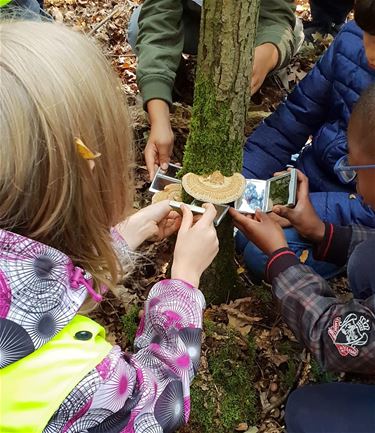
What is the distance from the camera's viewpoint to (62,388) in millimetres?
1343

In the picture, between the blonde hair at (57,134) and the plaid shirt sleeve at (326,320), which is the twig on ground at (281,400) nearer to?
the plaid shirt sleeve at (326,320)

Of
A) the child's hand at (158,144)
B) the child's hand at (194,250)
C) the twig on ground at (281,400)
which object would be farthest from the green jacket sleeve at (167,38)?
the twig on ground at (281,400)

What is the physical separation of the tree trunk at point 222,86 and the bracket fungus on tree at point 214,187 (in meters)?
0.05

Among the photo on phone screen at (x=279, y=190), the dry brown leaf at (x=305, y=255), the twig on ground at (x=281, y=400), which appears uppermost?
the photo on phone screen at (x=279, y=190)

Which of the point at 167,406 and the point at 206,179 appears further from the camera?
the point at 206,179

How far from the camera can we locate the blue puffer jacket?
9.70 feet

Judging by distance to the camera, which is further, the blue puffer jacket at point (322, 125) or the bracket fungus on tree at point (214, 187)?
the blue puffer jacket at point (322, 125)

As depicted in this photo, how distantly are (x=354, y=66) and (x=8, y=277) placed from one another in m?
2.27

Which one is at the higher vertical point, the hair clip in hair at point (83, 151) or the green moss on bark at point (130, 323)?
the hair clip in hair at point (83, 151)

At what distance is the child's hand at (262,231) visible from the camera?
2.42m

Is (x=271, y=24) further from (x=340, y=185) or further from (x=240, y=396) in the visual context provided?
(x=240, y=396)

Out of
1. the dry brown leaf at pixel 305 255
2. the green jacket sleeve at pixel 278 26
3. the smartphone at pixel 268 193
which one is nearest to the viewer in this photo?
the smartphone at pixel 268 193

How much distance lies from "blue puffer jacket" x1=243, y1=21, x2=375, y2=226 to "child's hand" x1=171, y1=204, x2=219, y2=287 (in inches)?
47.5

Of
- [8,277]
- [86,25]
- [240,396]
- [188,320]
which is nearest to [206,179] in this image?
[188,320]
